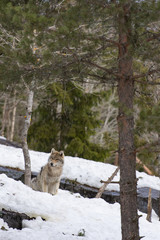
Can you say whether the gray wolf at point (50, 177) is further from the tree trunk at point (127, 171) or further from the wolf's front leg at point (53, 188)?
the tree trunk at point (127, 171)

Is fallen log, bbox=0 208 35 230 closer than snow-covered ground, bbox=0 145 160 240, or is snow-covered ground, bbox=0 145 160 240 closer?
snow-covered ground, bbox=0 145 160 240

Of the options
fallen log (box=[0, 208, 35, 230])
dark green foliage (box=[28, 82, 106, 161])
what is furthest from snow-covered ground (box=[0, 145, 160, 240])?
dark green foliage (box=[28, 82, 106, 161])

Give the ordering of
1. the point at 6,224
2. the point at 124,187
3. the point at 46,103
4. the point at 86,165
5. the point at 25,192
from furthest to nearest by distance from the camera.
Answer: the point at 46,103 < the point at 86,165 < the point at 25,192 < the point at 6,224 < the point at 124,187

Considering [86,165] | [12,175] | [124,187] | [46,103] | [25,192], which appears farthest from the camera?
[46,103]

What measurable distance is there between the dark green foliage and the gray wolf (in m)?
7.26

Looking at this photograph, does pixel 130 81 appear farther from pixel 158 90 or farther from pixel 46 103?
pixel 46 103

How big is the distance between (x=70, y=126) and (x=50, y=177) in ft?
26.9

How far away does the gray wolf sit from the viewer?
10.7 meters

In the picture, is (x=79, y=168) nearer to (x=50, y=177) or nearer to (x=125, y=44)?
(x=50, y=177)

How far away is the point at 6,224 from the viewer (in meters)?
6.70

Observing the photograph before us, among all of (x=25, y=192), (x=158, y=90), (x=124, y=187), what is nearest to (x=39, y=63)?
(x=124, y=187)

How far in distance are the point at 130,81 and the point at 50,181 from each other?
6217 millimetres

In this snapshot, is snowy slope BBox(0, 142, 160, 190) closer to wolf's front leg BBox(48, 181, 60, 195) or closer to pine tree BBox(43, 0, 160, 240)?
wolf's front leg BBox(48, 181, 60, 195)

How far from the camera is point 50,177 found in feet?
35.3
